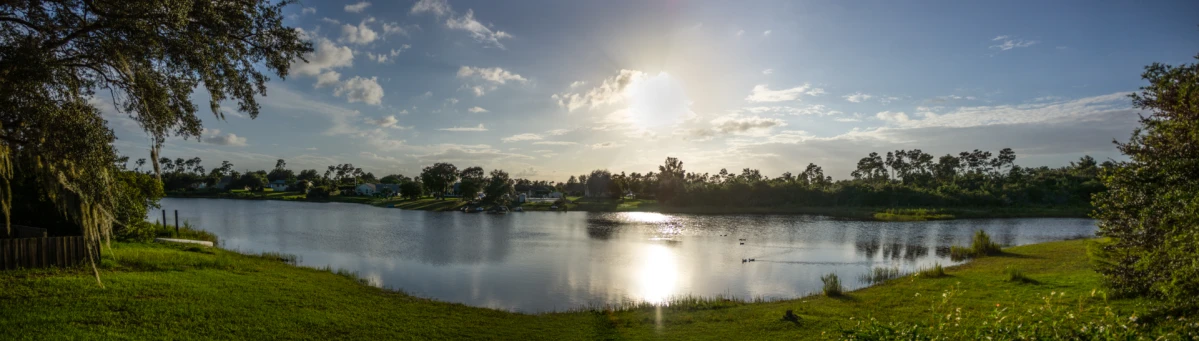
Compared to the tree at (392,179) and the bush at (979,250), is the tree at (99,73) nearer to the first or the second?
the bush at (979,250)

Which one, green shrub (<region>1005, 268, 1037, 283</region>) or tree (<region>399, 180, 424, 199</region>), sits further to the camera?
tree (<region>399, 180, 424, 199</region>)

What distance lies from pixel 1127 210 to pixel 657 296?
13.8m

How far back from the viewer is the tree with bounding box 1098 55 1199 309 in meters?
8.59

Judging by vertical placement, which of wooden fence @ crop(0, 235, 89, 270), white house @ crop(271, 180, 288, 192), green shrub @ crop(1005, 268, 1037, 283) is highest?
white house @ crop(271, 180, 288, 192)

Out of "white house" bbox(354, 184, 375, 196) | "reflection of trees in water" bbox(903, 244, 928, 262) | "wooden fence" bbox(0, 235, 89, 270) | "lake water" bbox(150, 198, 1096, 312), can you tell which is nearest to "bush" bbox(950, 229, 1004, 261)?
"lake water" bbox(150, 198, 1096, 312)

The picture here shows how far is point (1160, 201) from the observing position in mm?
10281

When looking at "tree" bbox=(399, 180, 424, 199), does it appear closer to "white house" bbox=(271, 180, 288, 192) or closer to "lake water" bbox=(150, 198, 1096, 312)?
"lake water" bbox=(150, 198, 1096, 312)

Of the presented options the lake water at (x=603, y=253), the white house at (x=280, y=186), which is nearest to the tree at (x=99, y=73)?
the lake water at (x=603, y=253)

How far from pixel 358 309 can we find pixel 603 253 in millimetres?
21175

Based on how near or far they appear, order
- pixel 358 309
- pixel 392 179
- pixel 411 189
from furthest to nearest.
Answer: pixel 392 179
pixel 411 189
pixel 358 309

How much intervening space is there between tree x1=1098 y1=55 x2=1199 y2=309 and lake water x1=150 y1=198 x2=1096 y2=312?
32.3 feet

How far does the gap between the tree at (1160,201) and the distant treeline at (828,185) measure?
7116 cm

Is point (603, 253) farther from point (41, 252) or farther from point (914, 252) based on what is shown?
point (41, 252)

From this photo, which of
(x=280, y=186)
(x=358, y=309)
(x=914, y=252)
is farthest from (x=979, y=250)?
(x=280, y=186)
